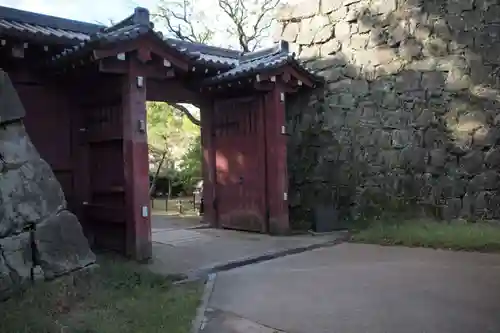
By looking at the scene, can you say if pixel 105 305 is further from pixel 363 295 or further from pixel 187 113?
pixel 187 113

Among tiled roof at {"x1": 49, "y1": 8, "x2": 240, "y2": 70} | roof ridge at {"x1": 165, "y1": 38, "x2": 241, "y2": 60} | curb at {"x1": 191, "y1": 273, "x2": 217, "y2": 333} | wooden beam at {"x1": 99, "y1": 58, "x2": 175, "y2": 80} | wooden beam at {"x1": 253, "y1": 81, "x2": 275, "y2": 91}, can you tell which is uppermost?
roof ridge at {"x1": 165, "y1": 38, "x2": 241, "y2": 60}

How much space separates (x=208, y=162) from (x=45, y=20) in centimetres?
374

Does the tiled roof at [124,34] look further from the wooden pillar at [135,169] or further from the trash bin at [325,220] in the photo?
the trash bin at [325,220]

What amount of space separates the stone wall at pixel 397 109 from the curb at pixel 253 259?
5.06 feet

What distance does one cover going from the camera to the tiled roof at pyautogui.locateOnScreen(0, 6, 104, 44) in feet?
18.3

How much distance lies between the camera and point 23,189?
423 cm

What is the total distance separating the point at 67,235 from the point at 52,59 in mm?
2644

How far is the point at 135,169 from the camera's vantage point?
5824mm

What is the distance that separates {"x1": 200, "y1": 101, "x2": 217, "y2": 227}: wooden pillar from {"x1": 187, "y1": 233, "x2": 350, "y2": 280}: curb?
8.34 feet

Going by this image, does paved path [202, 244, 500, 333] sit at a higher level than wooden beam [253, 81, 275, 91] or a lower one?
lower

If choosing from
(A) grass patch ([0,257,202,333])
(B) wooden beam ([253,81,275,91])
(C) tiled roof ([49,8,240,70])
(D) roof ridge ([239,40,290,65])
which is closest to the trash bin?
(B) wooden beam ([253,81,275,91])

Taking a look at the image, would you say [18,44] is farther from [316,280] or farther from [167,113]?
[167,113]

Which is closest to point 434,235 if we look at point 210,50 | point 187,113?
point 210,50

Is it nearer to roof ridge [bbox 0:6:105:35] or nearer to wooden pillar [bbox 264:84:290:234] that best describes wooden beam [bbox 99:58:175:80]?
roof ridge [bbox 0:6:105:35]
